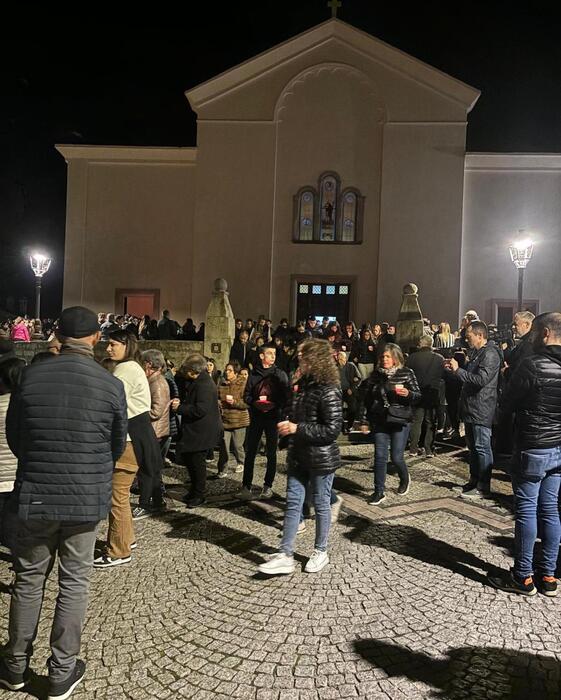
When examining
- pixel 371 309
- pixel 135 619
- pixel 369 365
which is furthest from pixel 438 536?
pixel 371 309

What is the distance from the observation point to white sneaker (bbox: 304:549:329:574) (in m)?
4.71

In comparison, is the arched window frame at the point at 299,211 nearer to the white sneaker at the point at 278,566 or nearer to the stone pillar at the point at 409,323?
the stone pillar at the point at 409,323

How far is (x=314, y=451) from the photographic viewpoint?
4711mm

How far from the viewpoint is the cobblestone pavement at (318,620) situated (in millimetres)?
3242

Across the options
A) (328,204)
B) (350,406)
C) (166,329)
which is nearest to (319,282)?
(328,204)

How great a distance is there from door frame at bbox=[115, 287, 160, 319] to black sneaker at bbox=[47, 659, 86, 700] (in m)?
20.4

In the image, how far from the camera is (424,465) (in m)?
8.56

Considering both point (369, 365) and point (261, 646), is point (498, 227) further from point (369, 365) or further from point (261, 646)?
point (261, 646)

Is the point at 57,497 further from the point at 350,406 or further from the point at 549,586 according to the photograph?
the point at 350,406

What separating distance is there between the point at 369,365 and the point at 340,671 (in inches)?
380

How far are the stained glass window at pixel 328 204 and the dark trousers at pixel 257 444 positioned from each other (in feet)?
52.8

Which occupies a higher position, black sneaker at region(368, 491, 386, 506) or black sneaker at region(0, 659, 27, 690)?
black sneaker at region(368, 491, 386, 506)

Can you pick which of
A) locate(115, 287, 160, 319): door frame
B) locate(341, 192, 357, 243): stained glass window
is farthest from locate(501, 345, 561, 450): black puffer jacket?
locate(115, 287, 160, 319): door frame

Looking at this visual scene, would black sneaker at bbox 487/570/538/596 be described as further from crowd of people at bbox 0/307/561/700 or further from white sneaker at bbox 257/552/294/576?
white sneaker at bbox 257/552/294/576
